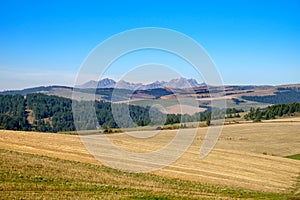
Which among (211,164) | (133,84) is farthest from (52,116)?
(133,84)

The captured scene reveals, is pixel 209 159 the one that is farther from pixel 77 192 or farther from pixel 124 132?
pixel 77 192

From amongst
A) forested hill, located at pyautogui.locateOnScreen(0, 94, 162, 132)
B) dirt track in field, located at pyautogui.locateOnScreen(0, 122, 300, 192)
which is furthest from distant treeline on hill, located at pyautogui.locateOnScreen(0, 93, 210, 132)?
dirt track in field, located at pyautogui.locateOnScreen(0, 122, 300, 192)

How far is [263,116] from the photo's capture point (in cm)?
13262

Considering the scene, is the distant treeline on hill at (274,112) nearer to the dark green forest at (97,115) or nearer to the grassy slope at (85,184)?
the dark green forest at (97,115)

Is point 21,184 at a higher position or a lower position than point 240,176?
higher

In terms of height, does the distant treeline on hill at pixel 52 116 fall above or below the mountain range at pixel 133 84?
below

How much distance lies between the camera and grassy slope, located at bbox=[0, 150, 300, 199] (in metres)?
20.0

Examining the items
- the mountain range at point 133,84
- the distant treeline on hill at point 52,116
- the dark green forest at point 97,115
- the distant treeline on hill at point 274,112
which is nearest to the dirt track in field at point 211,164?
the dark green forest at point 97,115

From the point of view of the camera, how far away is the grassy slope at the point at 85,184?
20.0 metres

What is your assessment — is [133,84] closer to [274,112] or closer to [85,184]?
[85,184]

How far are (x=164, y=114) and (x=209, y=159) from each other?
165 ft

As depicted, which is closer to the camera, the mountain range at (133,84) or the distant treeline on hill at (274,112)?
the mountain range at (133,84)

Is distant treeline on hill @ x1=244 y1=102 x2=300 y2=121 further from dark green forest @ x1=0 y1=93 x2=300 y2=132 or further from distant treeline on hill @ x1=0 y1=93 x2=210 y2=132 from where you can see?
distant treeline on hill @ x1=0 y1=93 x2=210 y2=132

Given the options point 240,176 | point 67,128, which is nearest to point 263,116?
point 67,128
